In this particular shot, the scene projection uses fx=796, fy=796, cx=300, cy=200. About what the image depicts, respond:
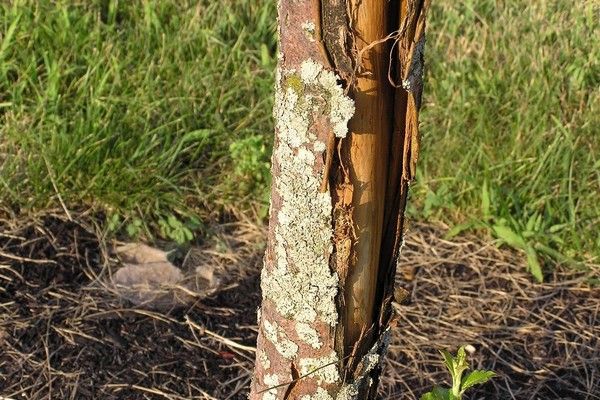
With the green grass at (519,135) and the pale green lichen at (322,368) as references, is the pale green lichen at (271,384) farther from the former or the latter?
the green grass at (519,135)

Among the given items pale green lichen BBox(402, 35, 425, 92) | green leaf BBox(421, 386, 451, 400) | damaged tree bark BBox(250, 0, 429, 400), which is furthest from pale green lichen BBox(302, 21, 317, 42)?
green leaf BBox(421, 386, 451, 400)

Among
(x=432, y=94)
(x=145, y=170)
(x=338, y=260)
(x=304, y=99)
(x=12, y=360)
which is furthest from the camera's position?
(x=432, y=94)

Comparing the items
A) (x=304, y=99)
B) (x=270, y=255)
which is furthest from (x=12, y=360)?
(x=304, y=99)

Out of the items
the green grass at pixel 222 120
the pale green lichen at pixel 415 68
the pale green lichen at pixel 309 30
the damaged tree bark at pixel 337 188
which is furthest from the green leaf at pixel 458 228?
the pale green lichen at pixel 309 30

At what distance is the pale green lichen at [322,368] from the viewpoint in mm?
1560

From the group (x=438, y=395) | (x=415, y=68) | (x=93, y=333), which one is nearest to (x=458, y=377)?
(x=438, y=395)

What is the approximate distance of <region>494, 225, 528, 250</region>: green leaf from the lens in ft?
9.24

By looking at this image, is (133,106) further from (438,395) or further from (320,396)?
(438,395)

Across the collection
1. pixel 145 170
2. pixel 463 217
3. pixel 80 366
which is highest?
pixel 145 170

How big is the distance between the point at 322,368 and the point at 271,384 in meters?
0.15

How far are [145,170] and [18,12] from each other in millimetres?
1002

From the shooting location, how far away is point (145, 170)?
2898 mm

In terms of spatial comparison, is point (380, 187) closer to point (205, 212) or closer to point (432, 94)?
point (205, 212)

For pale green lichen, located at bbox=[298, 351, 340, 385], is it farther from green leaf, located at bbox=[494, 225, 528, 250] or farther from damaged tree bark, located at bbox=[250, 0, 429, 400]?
green leaf, located at bbox=[494, 225, 528, 250]
